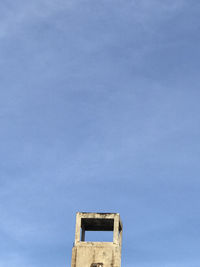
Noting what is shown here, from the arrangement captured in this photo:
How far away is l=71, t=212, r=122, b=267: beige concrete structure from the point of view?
118 feet

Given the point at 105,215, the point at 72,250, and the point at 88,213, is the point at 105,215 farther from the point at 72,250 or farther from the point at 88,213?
the point at 72,250

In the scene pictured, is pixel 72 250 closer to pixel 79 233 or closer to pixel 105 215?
pixel 79 233

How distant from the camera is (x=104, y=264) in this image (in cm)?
3588

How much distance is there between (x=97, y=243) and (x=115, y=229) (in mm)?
1840

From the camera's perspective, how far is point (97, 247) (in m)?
36.5

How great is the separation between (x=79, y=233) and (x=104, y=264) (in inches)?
125

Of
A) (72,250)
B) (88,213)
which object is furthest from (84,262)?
(88,213)

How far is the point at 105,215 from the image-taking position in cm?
3712

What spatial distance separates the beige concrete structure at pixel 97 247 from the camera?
36.0 meters

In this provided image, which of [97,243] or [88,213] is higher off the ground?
[88,213]

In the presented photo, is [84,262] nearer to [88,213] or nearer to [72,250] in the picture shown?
[72,250]

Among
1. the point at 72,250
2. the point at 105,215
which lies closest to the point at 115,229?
the point at 105,215

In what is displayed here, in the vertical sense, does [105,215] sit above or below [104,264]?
above

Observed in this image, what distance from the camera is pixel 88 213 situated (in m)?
37.4
